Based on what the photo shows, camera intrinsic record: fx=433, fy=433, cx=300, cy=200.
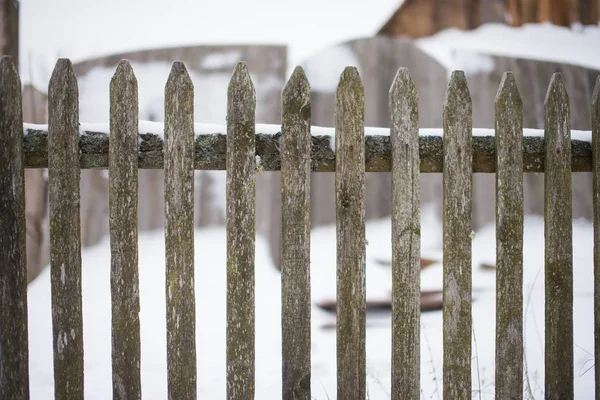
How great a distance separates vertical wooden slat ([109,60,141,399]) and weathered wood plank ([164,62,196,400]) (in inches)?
5.3

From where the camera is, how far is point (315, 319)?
3.68 metres

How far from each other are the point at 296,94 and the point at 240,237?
0.62 metres

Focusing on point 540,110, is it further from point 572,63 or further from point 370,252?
point 370,252

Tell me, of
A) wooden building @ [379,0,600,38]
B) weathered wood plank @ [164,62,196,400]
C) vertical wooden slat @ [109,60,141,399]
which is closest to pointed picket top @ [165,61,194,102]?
weathered wood plank @ [164,62,196,400]

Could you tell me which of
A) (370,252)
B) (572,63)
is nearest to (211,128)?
(370,252)

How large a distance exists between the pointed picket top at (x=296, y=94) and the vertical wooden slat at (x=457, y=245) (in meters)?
0.61

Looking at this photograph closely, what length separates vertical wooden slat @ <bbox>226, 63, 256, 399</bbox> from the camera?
1724 millimetres

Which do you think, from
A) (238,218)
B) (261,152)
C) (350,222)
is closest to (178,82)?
(261,152)

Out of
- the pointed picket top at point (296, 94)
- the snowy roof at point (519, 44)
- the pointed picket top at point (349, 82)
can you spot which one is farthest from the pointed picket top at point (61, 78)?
the snowy roof at point (519, 44)

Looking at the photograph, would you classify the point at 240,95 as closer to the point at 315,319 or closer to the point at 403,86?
the point at 403,86

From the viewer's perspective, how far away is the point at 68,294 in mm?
1718

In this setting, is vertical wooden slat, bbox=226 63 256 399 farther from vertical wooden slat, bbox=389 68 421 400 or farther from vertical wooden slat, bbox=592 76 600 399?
vertical wooden slat, bbox=592 76 600 399

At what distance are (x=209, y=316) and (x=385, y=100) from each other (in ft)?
8.58

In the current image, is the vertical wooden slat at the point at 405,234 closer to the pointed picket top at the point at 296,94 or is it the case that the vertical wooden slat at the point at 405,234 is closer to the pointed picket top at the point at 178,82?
the pointed picket top at the point at 296,94
